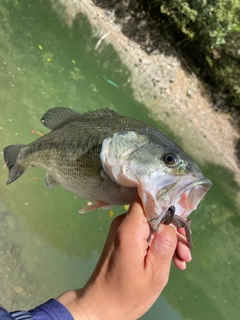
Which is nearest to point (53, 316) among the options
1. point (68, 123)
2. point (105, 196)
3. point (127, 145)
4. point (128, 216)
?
point (128, 216)

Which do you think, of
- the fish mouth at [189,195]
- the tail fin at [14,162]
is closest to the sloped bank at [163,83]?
the tail fin at [14,162]

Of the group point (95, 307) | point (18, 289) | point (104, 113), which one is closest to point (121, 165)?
point (104, 113)

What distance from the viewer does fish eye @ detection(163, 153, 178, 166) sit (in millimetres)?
1881

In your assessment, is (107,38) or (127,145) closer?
(127,145)

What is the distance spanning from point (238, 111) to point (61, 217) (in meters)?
8.66

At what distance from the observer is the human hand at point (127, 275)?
164 cm

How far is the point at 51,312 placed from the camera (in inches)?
62.8

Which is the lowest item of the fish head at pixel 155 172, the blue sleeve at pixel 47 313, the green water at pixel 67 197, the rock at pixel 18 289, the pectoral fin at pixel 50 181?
the rock at pixel 18 289

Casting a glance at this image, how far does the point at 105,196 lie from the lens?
2.17m

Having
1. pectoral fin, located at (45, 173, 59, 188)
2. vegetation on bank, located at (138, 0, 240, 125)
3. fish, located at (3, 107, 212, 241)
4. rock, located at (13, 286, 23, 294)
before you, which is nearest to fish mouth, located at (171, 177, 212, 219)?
fish, located at (3, 107, 212, 241)

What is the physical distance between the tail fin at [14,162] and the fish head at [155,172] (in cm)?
125

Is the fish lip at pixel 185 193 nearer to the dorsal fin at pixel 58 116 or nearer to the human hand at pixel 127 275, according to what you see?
the human hand at pixel 127 275

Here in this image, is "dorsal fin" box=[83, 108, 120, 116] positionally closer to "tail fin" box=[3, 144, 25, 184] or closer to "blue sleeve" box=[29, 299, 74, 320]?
"tail fin" box=[3, 144, 25, 184]

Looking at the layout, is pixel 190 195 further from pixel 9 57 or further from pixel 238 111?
pixel 238 111
